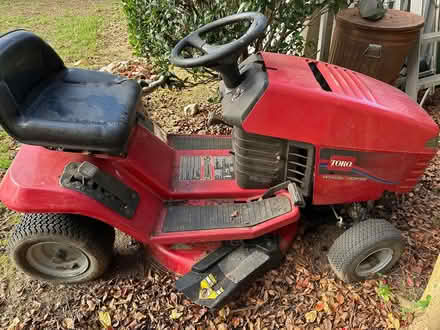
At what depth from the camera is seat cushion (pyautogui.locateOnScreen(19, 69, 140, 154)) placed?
1.65 m

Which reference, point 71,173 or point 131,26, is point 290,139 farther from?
point 131,26

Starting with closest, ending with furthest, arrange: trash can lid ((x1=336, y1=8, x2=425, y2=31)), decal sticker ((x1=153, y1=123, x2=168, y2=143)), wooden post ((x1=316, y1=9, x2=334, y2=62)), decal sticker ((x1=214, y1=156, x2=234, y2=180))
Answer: decal sticker ((x1=214, y1=156, x2=234, y2=180)), decal sticker ((x1=153, y1=123, x2=168, y2=143)), trash can lid ((x1=336, y1=8, x2=425, y2=31)), wooden post ((x1=316, y1=9, x2=334, y2=62))

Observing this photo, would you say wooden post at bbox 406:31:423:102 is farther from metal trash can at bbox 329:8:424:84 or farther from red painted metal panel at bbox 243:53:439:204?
red painted metal panel at bbox 243:53:439:204

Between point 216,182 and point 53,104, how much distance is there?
0.98 meters

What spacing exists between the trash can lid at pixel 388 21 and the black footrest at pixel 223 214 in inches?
82.7

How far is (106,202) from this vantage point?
179cm

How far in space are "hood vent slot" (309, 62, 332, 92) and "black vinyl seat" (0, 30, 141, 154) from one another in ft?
3.19

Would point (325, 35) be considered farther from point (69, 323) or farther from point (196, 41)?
point (69, 323)

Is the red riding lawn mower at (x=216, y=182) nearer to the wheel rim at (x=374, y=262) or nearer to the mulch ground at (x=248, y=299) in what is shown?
the wheel rim at (x=374, y=262)

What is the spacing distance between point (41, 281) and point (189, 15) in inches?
83.9

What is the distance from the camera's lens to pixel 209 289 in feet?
6.05

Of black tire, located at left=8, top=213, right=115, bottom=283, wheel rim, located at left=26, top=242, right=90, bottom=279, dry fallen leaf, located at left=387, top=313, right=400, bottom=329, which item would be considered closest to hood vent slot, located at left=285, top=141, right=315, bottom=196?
dry fallen leaf, located at left=387, top=313, right=400, bottom=329

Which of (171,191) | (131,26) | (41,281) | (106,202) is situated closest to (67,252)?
(41,281)

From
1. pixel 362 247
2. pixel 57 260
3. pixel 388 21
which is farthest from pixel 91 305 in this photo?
pixel 388 21
